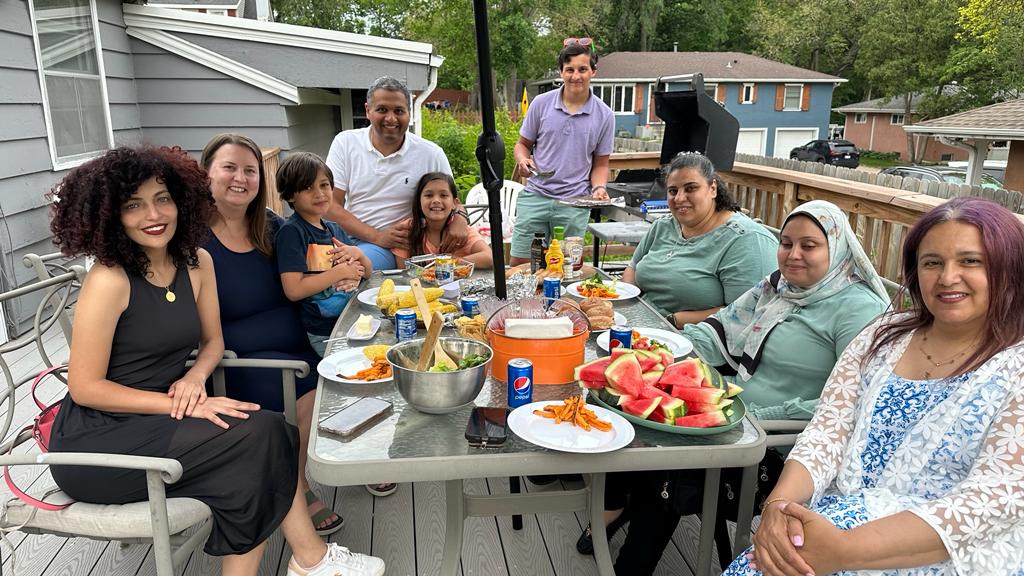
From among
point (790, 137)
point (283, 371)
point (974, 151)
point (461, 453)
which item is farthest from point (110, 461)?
point (790, 137)

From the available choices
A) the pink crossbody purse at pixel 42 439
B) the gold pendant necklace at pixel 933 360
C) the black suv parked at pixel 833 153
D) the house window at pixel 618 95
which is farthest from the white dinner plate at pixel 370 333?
the house window at pixel 618 95

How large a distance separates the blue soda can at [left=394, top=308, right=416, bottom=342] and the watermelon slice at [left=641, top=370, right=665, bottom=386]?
2.51ft

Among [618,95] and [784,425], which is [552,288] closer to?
[784,425]

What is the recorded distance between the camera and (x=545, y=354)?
1727 millimetres

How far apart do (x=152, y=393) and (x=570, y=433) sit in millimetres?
Result: 1172

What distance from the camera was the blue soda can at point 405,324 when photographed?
2.03 m

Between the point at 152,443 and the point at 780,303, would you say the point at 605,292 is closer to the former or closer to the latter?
the point at 780,303

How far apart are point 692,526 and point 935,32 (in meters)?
33.4

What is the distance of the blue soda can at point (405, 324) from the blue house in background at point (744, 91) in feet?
97.4

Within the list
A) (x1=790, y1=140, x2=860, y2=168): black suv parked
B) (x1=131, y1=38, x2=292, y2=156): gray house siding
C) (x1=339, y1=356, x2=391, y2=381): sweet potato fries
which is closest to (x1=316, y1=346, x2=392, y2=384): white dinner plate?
(x1=339, y1=356, x2=391, y2=381): sweet potato fries

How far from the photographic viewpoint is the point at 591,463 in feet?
4.54

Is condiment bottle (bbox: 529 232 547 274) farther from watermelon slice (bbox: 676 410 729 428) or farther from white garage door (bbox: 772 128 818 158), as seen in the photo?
white garage door (bbox: 772 128 818 158)

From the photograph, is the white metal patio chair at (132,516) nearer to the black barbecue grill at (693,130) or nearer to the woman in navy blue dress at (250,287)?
the woman in navy blue dress at (250,287)

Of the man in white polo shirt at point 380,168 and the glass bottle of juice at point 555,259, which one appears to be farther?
the man in white polo shirt at point 380,168
